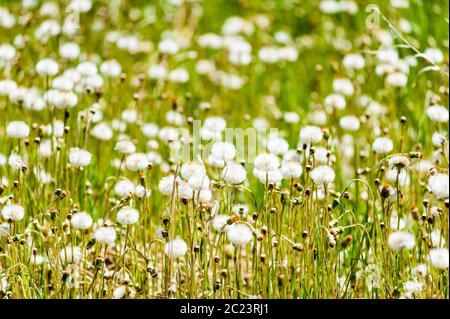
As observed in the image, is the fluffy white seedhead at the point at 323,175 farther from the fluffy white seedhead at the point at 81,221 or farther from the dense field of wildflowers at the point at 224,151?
the fluffy white seedhead at the point at 81,221

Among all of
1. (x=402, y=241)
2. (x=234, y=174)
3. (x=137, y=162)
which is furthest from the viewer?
(x=137, y=162)

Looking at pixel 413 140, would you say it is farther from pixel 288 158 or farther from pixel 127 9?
pixel 127 9

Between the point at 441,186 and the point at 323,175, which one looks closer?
the point at 441,186

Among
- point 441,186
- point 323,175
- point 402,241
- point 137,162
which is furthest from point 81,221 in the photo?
point 441,186

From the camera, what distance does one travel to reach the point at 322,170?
2.22m

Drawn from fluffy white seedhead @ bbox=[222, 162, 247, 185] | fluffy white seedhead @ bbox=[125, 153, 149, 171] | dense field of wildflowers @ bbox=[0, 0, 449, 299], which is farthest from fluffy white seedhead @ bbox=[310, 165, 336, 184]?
fluffy white seedhead @ bbox=[125, 153, 149, 171]

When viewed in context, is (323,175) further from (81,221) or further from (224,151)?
(81,221)

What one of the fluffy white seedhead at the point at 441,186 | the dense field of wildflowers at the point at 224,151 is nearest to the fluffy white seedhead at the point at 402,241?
the dense field of wildflowers at the point at 224,151

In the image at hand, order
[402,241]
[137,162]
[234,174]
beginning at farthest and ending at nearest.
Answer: [137,162], [234,174], [402,241]

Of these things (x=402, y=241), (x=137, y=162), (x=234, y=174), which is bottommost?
(x=402, y=241)

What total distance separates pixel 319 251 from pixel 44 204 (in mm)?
898

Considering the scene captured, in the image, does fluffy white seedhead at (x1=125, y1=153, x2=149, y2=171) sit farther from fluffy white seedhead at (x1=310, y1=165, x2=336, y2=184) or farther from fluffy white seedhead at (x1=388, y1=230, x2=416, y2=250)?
fluffy white seedhead at (x1=388, y1=230, x2=416, y2=250)

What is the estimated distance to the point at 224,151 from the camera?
90.3 inches

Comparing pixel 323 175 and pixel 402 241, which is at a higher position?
pixel 323 175
